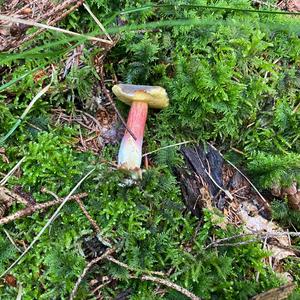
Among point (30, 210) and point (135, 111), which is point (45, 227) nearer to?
point (30, 210)

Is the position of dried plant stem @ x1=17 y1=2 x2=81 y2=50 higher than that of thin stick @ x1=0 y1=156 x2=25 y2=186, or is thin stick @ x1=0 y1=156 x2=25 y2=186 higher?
dried plant stem @ x1=17 y1=2 x2=81 y2=50

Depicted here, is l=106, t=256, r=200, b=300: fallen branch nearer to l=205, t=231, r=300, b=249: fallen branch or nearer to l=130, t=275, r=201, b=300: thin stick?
l=130, t=275, r=201, b=300: thin stick

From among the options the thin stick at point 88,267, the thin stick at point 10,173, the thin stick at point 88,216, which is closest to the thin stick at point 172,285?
the thin stick at point 88,267

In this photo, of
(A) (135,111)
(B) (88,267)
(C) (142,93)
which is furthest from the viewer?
(A) (135,111)

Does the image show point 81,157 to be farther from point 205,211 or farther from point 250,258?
point 250,258

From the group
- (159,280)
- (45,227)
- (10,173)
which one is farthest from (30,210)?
(159,280)

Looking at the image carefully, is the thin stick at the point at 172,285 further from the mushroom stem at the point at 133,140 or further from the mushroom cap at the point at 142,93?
the mushroom cap at the point at 142,93

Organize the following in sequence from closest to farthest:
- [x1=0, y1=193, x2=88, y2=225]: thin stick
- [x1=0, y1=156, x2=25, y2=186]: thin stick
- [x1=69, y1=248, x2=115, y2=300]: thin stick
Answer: [x1=69, y1=248, x2=115, y2=300]: thin stick
[x1=0, y1=193, x2=88, y2=225]: thin stick
[x1=0, y1=156, x2=25, y2=186]: thin stick

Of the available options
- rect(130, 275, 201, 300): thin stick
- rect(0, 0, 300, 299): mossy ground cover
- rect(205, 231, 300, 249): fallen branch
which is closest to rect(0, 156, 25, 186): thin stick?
rect(0, 0, 300, 299): mossy ground cover
